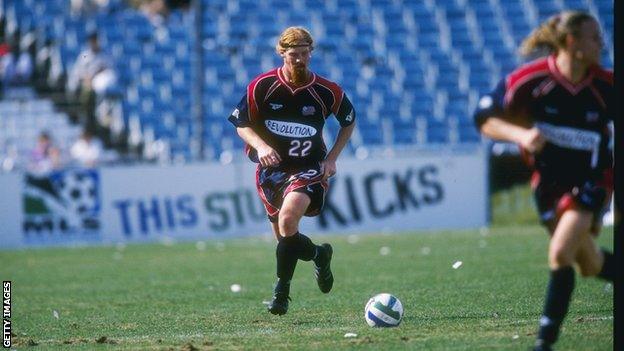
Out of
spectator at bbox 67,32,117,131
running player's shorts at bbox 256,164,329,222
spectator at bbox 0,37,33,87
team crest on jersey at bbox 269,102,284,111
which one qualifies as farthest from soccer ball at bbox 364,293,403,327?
spectator at bbox 0,37,33,87

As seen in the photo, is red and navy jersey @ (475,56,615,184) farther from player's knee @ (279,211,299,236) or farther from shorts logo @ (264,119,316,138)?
shorts logo @ (264,119,316,138)

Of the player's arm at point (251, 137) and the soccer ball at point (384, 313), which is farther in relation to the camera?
the player's arm at point (251, 137)

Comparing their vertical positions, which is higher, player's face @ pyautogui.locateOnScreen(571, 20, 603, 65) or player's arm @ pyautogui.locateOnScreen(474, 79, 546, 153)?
player's face @ pyautogui.locateOnScreen(571, 20, 603, 65)

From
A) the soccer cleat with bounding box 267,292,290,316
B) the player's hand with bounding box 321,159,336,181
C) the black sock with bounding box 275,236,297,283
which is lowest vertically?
the soccer cleat with bounding box 267,292,290,316

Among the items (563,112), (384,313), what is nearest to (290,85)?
(384,313)

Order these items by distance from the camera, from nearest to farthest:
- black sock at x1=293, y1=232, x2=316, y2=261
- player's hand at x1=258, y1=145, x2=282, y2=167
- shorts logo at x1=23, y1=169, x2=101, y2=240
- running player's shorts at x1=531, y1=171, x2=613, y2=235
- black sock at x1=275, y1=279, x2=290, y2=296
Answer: running player's shorts at x1=531, y1=171, x2=613, y2=235 → player's hand at x1=258, y1=145, x2=282, y2=167 → black sock at x1=275, y1=279, x2=290, y2=296 → black sock at x1=293, y1=232, x2=316, y2=261 → shorts logo at x1=23, y1=169, x2=101, y2=240

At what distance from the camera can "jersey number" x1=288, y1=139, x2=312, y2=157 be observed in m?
10.1

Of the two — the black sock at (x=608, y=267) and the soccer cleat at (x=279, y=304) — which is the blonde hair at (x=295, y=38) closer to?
the soccer cleat at (x=279, y=304)

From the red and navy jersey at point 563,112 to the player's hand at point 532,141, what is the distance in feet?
0.98

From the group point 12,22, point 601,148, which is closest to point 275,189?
point 601,148

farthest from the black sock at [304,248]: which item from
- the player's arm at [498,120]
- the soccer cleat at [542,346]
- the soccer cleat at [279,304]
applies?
the soccer cleat at [542,346]

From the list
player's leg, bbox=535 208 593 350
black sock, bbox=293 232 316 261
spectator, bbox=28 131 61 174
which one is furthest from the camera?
spectator, bbox=28 131 61 174

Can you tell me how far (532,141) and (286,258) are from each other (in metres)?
3.22

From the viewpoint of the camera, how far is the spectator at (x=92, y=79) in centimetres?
2519
